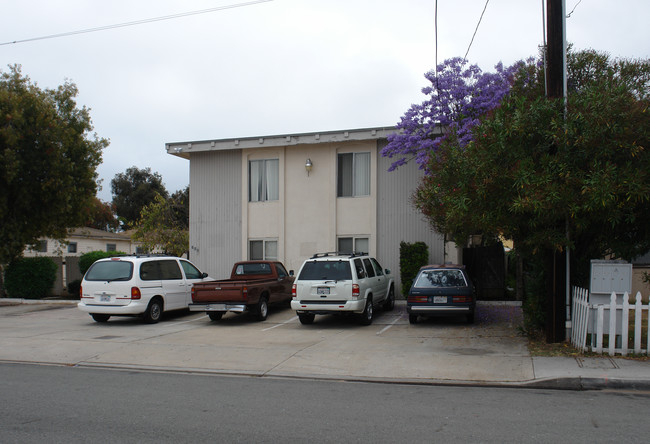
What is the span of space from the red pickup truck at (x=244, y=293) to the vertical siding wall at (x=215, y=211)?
4.71 m

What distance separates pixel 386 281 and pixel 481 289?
15.4ft

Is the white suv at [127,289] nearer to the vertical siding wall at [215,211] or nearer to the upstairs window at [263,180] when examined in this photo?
the vertical siding wall at [215,211]

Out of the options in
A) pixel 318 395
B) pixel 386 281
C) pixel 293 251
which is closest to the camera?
pixel 318 395

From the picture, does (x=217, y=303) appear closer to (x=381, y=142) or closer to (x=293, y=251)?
(x=293, y=251)

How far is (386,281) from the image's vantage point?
1588 cm

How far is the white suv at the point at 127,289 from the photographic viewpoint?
13938 mm

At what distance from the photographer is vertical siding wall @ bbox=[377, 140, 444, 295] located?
18.6 meters

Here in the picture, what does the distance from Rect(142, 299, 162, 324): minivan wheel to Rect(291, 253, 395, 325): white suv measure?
12.7 feet

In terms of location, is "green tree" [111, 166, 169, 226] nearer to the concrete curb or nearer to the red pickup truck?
the concrete curb

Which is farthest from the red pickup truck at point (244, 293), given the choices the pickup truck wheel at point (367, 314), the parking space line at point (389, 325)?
the parking space line at point (389, 325)

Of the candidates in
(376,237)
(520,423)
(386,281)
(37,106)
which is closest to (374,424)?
(520,423)

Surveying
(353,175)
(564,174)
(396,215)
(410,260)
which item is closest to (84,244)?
(353,175)

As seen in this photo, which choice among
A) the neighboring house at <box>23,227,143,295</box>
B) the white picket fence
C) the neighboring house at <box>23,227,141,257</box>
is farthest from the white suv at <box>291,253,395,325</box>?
the neighboring house at <box>23,227,141,257</box>

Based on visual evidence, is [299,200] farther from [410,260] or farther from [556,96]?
[556,96]
